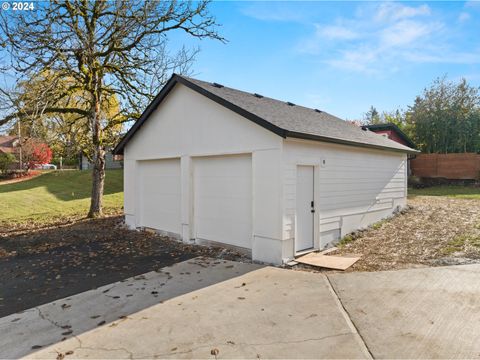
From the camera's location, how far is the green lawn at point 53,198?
13.2 m

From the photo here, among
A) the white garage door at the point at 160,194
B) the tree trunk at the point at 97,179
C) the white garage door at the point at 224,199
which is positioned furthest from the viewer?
the tree trunk at the point at 97,179

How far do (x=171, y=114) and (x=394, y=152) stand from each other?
790 centimetres

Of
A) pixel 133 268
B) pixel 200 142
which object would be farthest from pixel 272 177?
pixel 133 268

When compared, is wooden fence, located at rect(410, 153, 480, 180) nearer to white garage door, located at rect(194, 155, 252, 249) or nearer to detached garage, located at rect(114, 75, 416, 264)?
detached garage, located at rect(114, 75, 416, 264)

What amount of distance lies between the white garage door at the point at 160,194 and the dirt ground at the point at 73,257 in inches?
20.9

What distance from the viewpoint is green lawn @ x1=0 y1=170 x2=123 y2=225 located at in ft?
43.2

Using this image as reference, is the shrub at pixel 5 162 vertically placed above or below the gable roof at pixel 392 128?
below

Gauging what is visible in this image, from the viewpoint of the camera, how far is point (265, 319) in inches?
159

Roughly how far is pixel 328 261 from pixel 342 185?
2.52 m

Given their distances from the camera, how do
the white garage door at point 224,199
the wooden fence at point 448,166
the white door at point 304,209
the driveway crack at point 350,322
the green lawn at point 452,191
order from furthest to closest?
1. the wooden fence at point 448,166
2. the green lawn at point 452,191
3. the white garage door at point 224,199
4. the white door at point 304,209
5. the driveway crack at point 350,322

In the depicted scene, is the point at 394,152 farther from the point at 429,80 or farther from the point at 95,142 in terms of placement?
the point at 429,80

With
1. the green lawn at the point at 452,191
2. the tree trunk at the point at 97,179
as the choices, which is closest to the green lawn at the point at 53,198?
the tree trunk at the point at 97,179

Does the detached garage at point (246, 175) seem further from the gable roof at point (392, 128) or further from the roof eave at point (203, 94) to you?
the gable roof at point (392, 128)

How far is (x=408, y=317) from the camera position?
3969 mm
